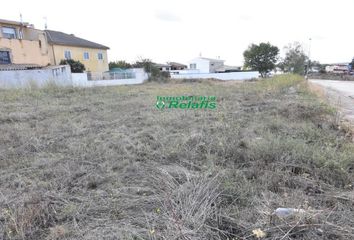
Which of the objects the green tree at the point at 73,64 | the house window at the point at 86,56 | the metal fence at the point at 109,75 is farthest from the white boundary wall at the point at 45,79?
the house window at the point at 86,56

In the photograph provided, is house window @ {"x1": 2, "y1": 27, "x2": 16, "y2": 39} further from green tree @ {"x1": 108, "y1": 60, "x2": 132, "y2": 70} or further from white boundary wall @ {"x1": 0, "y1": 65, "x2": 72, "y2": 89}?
green tree @ {"x1": 108, "y1": 60, "x2": 132, "y2": 70}

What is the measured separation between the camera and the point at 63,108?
771 centimetres

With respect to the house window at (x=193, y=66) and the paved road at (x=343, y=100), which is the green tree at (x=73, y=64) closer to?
the paved road at (x=343, y=100)

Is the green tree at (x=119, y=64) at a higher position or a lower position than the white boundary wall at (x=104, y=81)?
higher

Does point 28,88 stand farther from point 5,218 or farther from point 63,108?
point 5,218

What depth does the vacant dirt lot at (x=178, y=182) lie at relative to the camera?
189 cm

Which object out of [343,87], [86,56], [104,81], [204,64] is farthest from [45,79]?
[204,64]

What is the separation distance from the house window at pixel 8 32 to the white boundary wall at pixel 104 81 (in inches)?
244

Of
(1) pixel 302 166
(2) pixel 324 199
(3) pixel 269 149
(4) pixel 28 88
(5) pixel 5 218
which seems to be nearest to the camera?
(5) pixel 5 218

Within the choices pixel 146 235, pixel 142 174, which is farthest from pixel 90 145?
pixel 146 235

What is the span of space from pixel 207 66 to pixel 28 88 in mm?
35041

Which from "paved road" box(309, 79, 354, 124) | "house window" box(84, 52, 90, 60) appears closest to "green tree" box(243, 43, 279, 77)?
"paved road" box(309, 79, 354, 124)

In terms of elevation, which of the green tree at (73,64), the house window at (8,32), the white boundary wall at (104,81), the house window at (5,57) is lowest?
the white boundary wall at (104,81)

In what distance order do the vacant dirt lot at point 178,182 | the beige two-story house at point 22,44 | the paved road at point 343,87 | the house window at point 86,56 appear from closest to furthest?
1. the vacant dirt lot at point 178,182
2. the paved road at point 343,87
3. the beige two-story house at point 22,44
4. the house window at point 86,56
